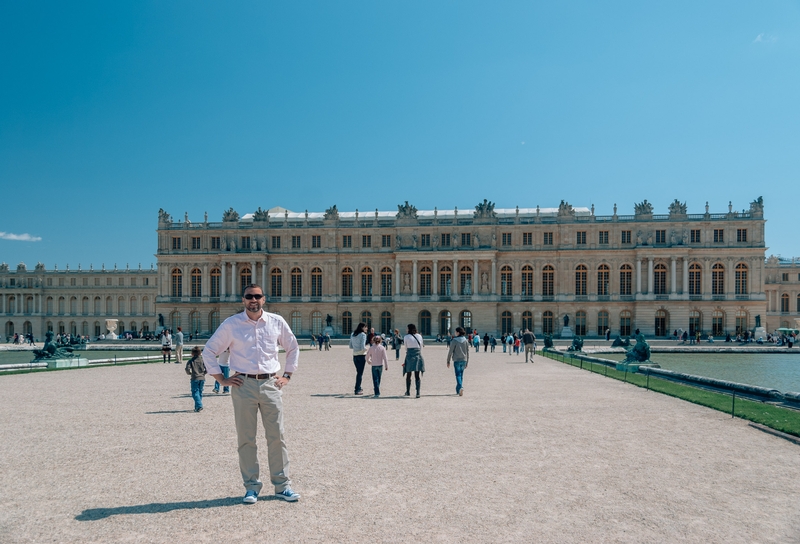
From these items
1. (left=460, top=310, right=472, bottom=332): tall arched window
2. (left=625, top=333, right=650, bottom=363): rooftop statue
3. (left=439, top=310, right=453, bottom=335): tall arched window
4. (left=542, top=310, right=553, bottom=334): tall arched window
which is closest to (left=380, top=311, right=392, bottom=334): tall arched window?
(left=439, top=310, right=453, bottom=335): tall arched window

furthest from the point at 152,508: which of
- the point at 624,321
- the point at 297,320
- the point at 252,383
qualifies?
the point at 624,321

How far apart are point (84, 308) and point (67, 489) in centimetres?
9727

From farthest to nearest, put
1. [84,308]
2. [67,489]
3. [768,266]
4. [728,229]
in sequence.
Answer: [84,308] → [768,266] → [728,229] → [67,489]

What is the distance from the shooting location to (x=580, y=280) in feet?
209

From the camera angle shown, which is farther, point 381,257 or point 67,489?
point 381,257

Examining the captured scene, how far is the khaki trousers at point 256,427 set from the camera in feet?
22.0

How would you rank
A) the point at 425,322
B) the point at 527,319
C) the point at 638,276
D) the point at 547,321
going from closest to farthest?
the point at 638,276
the point at 547,321
the point at 527,319
the point at 425,322

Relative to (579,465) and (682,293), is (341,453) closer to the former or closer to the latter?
(579,465)

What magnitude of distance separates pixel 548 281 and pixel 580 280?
3.25 m

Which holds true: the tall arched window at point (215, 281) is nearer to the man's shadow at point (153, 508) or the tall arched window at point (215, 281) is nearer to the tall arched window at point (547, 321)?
the tall arched window at point (547, 321)

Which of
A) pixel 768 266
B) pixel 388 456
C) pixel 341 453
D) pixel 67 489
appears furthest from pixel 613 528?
pixel 768 266

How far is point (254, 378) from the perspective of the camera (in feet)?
22.1

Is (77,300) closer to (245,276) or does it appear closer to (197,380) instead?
(245,276)

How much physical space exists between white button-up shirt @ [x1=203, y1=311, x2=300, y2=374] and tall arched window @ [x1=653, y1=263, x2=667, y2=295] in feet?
202
